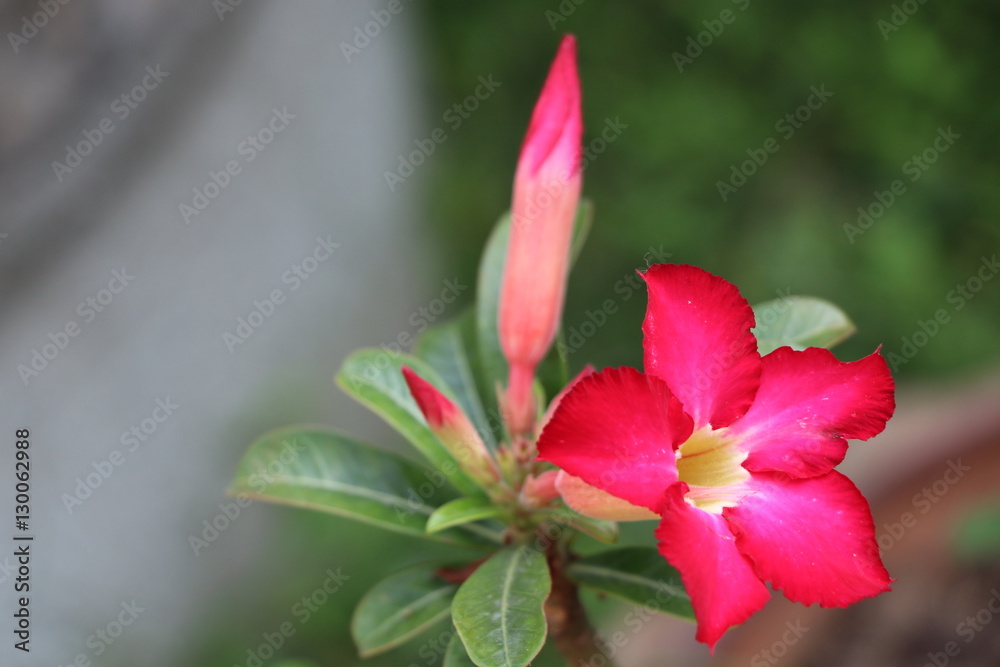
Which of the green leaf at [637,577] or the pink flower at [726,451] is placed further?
the green leaf at [637,577]

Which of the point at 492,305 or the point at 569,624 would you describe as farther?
the point at 492,305

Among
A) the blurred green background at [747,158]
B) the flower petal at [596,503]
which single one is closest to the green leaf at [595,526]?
the flower petal at [596,503]

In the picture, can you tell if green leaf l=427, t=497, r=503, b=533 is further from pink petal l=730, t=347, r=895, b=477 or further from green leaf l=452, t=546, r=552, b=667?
pink petal l=730, t=347, r=895, b=477

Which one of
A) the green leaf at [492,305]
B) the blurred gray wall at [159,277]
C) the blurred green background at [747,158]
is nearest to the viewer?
the green leaf at [492,305]

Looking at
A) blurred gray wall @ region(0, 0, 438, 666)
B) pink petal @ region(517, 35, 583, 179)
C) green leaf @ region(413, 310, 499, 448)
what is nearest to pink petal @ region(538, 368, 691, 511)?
pink petal @ region(517, 35, 583, 179)

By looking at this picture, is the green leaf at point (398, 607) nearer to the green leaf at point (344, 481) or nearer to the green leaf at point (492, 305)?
the green leaf at point (344, 481)

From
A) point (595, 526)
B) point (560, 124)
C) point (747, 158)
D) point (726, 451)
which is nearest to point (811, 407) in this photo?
point (726, 451)

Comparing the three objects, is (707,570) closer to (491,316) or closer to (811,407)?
(811,407)
